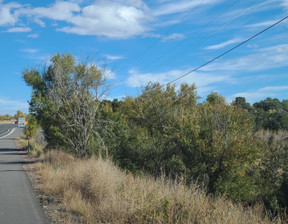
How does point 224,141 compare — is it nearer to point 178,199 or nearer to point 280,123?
point 178,199

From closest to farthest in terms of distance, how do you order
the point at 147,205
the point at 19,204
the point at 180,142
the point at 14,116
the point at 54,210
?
the point at 147,205
the point at 54,210
the point at 19,204
the point at 180,142
the point at 14,116

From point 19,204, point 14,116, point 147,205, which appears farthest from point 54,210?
point 14,116

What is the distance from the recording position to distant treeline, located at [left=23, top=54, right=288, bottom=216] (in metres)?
13.3

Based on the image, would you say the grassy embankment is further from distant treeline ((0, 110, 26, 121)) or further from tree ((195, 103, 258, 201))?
distant treeline ((0, 110, 26, 121))

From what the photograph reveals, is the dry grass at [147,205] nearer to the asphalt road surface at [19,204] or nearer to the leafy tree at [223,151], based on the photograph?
the asphalt road surface at [19,204]

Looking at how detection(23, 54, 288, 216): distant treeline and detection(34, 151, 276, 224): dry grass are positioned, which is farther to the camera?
detection(23, 54, 288, 216): distant treeline

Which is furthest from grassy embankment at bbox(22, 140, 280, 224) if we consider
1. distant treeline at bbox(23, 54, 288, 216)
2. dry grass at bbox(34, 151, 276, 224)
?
distant treeline at bbox(23, 54, 288, 216)

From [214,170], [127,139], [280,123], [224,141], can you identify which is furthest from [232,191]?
[280,123]

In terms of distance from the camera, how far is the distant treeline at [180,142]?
1330 cm

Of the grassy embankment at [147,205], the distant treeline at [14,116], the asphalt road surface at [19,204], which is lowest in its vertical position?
the asphalt road surface at [19,204]

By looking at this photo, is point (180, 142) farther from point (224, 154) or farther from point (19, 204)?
point (19, 204)


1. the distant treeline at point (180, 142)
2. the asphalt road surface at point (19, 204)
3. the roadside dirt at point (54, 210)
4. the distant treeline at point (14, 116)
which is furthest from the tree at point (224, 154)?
the distant treeline at point (14, 116)

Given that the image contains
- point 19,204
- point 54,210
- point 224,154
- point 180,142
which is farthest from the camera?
point 180,142

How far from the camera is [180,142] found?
14.7m
